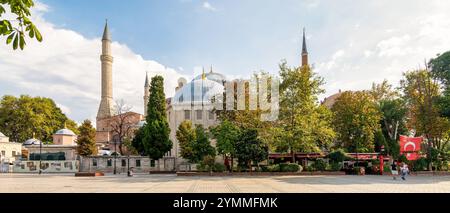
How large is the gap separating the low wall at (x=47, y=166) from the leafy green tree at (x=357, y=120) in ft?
106

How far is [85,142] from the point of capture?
46.3m

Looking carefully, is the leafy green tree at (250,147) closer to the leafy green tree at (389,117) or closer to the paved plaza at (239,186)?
the paved plaza at (239,186)

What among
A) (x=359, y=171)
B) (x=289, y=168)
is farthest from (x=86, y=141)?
(x=359, y=171)

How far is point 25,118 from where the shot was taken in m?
62.1

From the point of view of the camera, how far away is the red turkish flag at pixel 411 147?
3329cm

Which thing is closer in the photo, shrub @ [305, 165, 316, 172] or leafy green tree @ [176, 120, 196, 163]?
shrub @ [305, 165, 316, 172]

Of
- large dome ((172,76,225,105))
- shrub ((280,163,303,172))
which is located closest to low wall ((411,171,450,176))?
shrub ((280,163,303,172))

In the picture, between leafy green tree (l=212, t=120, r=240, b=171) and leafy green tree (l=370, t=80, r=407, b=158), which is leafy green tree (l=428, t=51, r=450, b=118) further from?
leafy green tree (l=212, t=120, r=240, b=171)

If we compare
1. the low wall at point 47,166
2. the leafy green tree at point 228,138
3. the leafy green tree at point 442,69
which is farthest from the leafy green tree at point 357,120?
the low wall at point 47,166

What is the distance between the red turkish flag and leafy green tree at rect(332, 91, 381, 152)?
4162mm

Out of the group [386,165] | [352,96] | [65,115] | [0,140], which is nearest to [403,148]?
[386,165]

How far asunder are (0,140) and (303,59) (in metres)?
57.7

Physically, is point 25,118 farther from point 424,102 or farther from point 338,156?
point 424,102

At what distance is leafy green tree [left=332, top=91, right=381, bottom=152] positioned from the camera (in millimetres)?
37688
